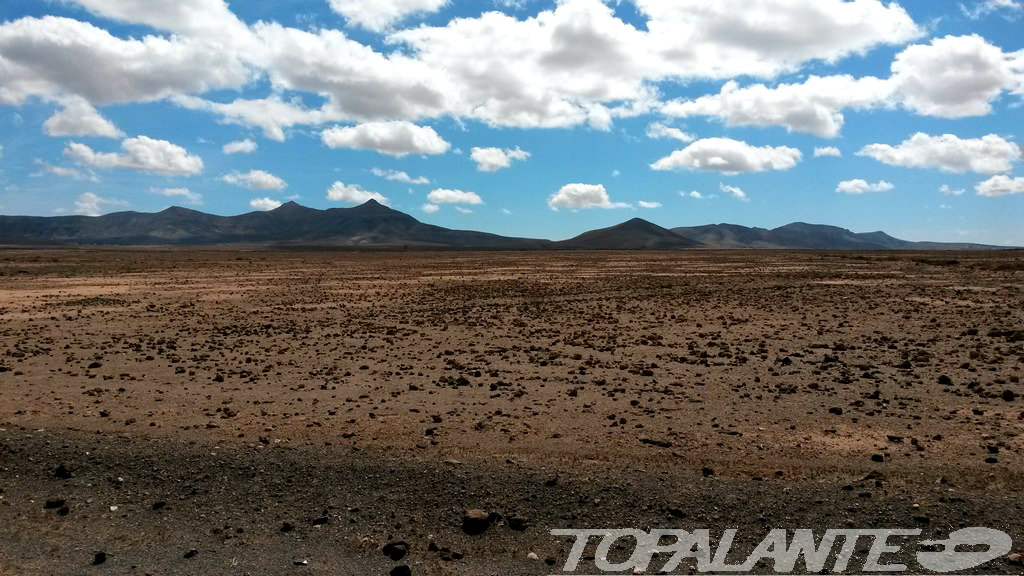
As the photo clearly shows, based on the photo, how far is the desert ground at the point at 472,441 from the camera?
19.9ft

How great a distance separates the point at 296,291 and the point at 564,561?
32527 millimetres

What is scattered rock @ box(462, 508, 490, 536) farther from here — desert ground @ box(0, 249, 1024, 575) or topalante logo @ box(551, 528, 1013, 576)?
topalante logo @ box(551, 528, 1013, 576)

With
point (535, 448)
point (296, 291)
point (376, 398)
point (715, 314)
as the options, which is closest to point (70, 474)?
point (376, 398)

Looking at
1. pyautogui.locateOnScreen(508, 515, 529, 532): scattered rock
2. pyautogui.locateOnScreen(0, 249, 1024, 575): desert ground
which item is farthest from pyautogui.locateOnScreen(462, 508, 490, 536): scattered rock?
pyautogui.locateOnScreen(508, 515, 529, 532): scattered rock

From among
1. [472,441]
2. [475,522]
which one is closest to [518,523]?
[475,522]

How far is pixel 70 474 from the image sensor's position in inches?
290

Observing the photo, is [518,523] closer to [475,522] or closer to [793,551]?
[475,522]

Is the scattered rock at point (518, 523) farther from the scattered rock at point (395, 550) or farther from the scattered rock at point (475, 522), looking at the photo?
the scattered rock at point (395, 550)

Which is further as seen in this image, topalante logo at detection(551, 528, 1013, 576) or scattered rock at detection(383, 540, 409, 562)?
scattered rock at detection(383, 540, 409, 562)

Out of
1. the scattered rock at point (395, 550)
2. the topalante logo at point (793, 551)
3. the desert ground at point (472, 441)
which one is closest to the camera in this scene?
the topalante logo at point (793, 551)

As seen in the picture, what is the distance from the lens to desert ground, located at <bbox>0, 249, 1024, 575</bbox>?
6.05 m

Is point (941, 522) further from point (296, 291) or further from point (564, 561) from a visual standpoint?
point (296, 291)

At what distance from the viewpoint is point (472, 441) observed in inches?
333

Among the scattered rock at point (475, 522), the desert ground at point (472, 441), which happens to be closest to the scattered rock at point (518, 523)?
the desert ground at point (472, 441)
